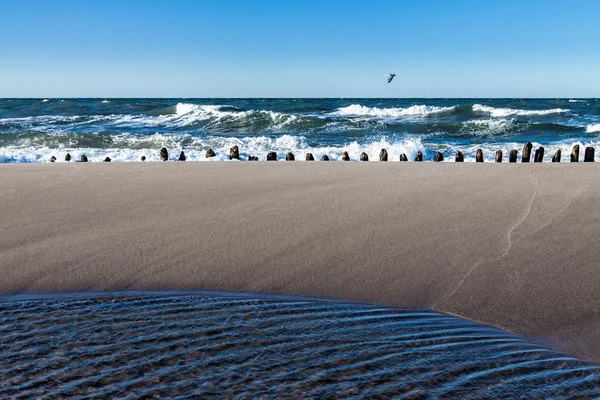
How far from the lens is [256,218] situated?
13.5 ft

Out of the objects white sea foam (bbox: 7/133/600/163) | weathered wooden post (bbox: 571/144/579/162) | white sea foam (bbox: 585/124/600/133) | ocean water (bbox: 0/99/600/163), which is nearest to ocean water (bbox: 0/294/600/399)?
weathered wooden post (bbox: 571/144/579/162)

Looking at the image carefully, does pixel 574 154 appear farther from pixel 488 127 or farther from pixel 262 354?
pixel 488 127

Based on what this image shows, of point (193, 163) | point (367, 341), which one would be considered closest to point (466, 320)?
point (367, 341)

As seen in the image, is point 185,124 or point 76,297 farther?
point 185,124

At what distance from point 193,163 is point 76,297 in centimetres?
343

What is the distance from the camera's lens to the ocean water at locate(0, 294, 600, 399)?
2021 mm

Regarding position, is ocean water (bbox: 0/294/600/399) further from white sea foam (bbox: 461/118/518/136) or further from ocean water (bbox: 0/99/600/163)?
white sea foam (bbox: 461/118/518/136)

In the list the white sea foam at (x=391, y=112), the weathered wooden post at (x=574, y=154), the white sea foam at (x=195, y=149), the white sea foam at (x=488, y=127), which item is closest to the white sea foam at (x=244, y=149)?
the white sea foam at (x=195, y=149)

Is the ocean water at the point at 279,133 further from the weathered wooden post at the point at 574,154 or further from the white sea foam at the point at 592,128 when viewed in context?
the weathered wooden post at the point at 574,154

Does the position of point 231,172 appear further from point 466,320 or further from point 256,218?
point 466,320

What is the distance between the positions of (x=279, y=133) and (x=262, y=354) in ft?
68.7

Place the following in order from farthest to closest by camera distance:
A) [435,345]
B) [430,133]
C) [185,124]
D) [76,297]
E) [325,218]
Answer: [185,124]
[430,133]
[325,218]
[76,297]
[435,345]

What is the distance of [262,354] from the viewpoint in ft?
7.50

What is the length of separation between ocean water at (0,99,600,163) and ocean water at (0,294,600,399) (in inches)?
359
